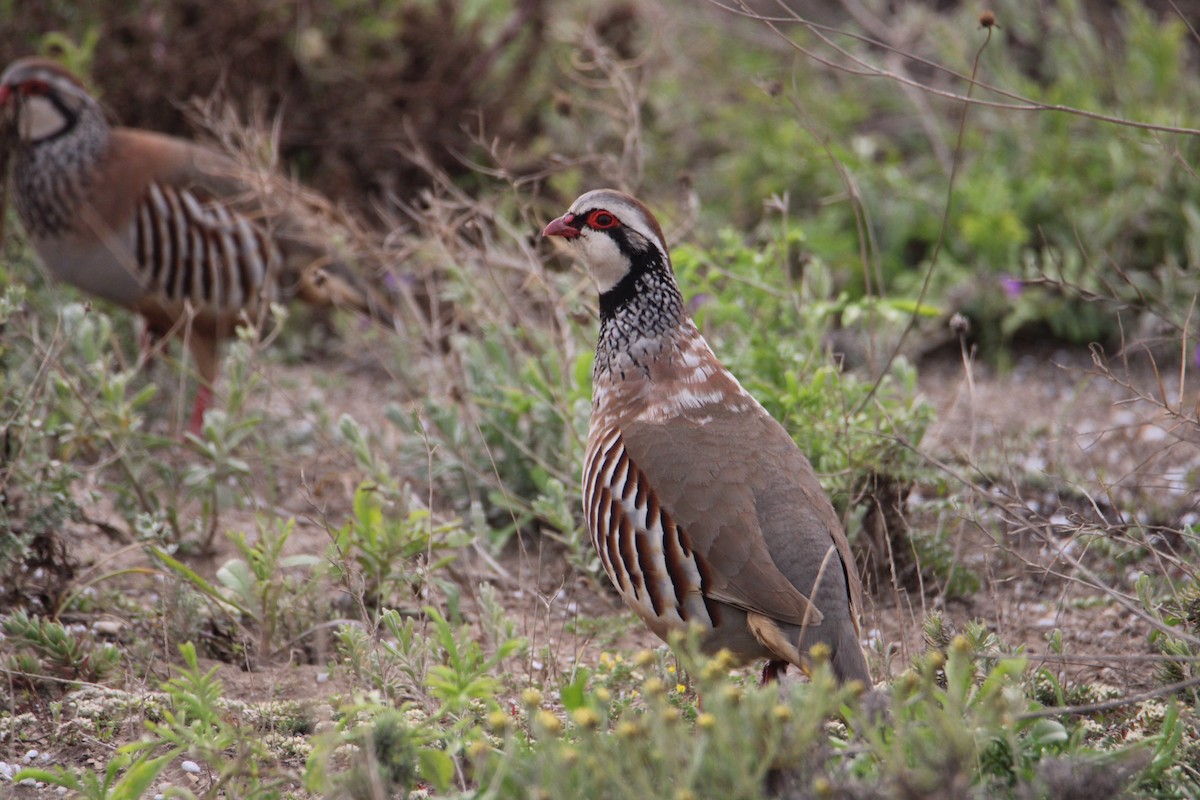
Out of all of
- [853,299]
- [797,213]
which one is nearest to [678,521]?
[853,299]

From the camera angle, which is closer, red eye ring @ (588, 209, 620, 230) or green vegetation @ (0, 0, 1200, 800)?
green vegetation @ (0, 0, 1200, 800)

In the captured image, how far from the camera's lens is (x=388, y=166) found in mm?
6773

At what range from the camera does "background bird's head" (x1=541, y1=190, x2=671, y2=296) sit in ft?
11.7

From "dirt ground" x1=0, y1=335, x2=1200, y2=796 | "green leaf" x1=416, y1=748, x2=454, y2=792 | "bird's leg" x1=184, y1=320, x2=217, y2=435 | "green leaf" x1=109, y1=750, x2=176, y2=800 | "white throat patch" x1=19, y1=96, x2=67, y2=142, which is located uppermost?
"white throat patch" x1=19, y1=96, x2=67, y2=142

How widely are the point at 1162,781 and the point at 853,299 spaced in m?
3.71

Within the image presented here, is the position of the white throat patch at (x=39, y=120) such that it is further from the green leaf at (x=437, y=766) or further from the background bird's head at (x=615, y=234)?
the green leaf at (x=437, y=766)

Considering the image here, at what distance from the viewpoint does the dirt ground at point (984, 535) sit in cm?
328

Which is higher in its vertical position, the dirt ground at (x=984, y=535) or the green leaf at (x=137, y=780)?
the green leaf at (x=137, y=780)

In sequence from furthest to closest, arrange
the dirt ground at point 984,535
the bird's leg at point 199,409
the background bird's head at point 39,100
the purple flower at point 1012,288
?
the purple flower at point 1012,288 → the bird's leg at point 199,409 → the background bird's head at point 39,100 → the dirt ground at point 984,535

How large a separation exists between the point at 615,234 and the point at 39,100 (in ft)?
10.3

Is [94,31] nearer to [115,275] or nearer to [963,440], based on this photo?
[115,275]

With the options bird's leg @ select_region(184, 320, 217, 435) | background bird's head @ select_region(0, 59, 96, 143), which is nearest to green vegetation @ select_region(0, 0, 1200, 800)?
bird's leg @ select_region(184, 320, 217, 435)

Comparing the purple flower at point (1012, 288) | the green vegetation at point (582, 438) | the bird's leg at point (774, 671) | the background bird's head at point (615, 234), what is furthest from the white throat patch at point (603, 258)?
the purple flower at point (1012, 288)

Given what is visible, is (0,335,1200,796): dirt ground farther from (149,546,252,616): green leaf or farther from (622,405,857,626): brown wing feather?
(622,405,857,626): brown wing feather
